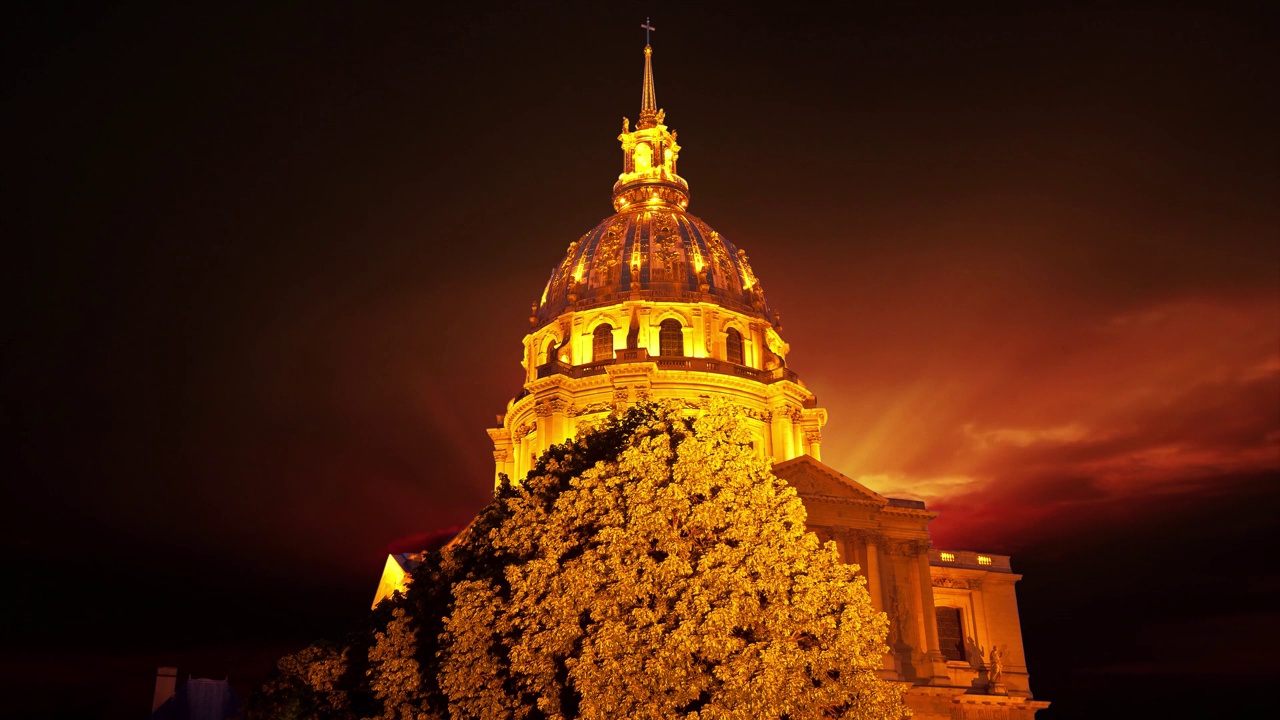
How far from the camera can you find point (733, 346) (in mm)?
66125

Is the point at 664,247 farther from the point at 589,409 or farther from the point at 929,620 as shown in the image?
the point at 929,620

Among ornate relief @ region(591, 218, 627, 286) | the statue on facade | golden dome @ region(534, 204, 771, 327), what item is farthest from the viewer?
ornate relief @ region(591, 218, 627, 286)

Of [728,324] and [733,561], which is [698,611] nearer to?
[733,561]

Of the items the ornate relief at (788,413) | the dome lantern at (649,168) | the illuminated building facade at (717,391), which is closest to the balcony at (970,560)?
the illuminated building facade at (717,391)

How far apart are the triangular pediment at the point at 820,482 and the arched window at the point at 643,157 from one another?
3227 centimetres

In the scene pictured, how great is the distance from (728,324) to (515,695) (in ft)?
138

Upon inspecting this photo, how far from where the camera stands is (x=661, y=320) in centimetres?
6438

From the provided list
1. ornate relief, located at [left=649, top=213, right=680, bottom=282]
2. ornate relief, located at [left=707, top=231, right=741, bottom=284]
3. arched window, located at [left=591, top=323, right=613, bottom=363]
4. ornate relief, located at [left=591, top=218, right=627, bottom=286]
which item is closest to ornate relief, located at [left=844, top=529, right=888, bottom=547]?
arched window, located at [left=591, top=323, right=613, bottom=363]

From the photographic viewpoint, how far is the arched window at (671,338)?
210 feet

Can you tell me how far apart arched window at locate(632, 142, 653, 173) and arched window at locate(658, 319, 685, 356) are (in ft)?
46.8

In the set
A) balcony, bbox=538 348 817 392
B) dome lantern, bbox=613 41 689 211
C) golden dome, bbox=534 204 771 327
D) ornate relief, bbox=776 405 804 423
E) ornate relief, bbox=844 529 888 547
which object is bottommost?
ornate relief, bbox=844 529 888 547

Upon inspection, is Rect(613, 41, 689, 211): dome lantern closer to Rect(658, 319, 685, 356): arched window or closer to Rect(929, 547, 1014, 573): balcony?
Rect(658, 319, 685, 356): arched window

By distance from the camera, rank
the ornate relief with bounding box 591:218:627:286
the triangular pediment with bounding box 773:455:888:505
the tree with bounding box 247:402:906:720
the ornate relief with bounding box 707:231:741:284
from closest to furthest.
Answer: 1. the tree with bounding box 247:402:906:720
2. the triangular pediment with bounding box 773:455:888:505
3. the ornate relief with bounding box 591:218:627:286
4. the ornate relief with bounding box 707:231:741:284

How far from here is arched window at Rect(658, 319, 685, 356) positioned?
64.1m
